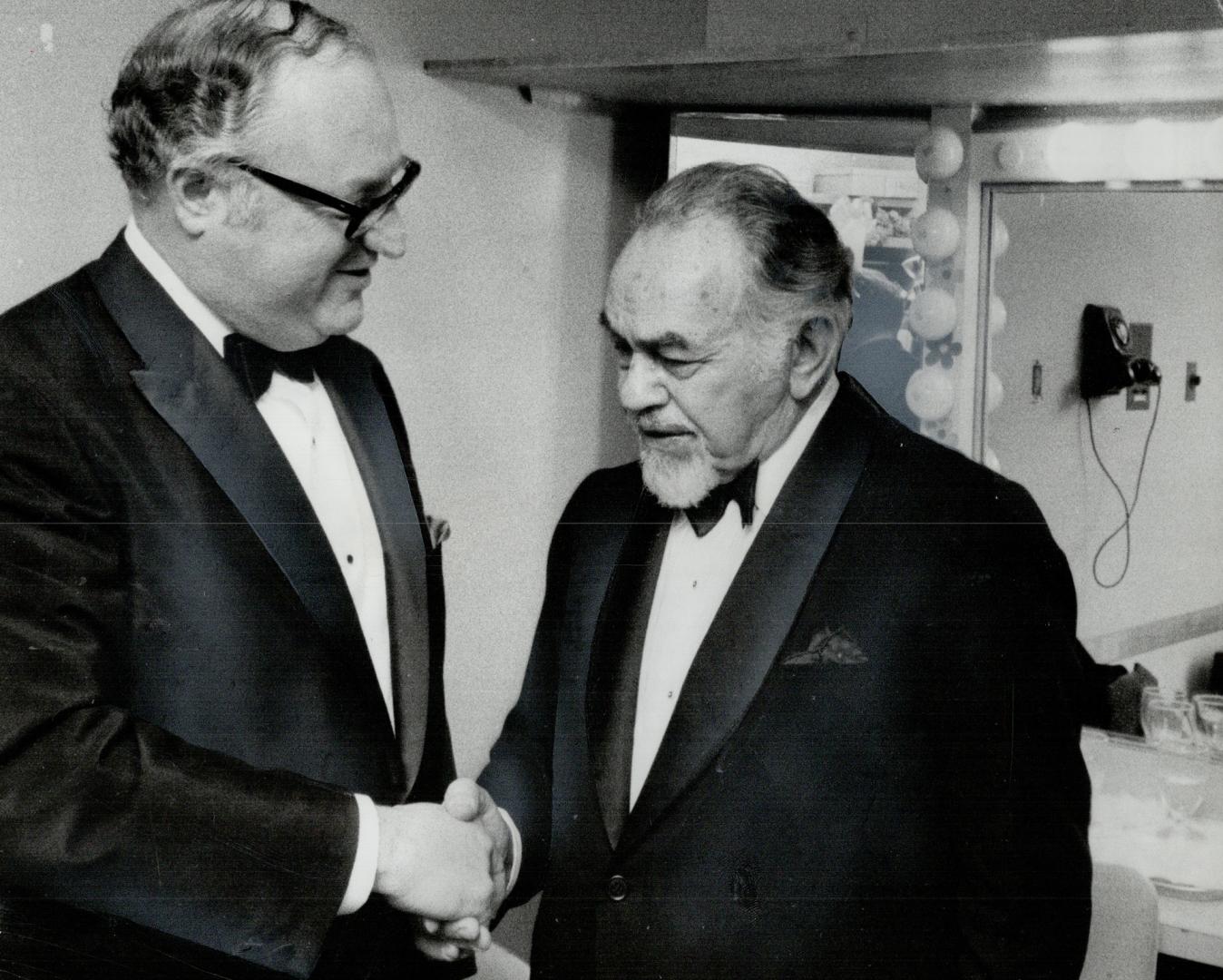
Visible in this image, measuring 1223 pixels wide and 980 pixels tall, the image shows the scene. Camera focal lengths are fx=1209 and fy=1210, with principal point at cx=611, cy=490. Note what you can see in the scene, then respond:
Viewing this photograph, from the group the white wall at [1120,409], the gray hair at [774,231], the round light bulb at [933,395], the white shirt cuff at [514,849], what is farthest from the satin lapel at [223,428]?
the white wall at [1120,409]

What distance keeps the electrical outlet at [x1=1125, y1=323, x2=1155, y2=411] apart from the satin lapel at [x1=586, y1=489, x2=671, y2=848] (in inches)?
23.4

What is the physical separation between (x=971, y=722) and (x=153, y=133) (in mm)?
1167

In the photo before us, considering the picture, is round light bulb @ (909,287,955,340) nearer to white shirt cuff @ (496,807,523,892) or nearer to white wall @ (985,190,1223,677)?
white wall @ (985,190,1223,677)

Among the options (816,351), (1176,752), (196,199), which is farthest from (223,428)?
(1176,752)

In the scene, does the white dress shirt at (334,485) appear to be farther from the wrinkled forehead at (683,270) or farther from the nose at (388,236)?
the wrinkled forehead at (683,270)

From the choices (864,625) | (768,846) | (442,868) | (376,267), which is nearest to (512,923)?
(442,868)

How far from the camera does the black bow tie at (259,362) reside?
138 cm

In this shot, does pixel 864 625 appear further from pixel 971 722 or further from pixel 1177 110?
pixel 1177 110

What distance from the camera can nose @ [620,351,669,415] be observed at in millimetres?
1460

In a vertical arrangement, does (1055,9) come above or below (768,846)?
above

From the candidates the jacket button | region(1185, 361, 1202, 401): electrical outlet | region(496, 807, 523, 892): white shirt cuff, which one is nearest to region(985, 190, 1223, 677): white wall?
region(1185, 361, 1202, 401): electrical outlet

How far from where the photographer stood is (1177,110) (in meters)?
1.43

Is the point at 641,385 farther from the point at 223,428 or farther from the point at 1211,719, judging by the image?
the point at 1211,719

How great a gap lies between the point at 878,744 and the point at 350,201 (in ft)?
2.96
